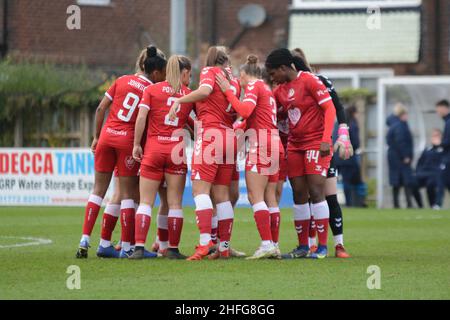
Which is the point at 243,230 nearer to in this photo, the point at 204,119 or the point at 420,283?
the point at 204,119

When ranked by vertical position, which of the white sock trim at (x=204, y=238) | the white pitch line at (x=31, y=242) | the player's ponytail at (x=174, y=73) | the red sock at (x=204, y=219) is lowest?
the white pitch line at (x=31, y=242)

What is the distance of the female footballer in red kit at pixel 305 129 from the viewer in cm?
1238

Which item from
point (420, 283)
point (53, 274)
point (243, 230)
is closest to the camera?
point (420, 283)

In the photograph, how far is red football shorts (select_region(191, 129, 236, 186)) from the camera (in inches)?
480

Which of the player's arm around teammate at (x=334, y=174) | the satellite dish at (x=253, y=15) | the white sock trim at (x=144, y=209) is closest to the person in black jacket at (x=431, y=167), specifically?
the satellite dish at (x=253, y=15)

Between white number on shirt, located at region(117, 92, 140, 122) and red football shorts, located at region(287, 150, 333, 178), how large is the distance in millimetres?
1742

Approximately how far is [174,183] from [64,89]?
16.7 m

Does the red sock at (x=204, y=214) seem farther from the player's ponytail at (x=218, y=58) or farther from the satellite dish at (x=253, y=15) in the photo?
the satellite dish at (x=253, y=15)

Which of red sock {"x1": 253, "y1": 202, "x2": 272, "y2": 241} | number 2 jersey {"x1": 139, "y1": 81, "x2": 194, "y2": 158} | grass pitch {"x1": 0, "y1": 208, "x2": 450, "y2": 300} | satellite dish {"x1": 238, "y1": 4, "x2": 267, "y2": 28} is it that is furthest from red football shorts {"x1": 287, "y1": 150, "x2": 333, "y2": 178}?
satellite dish {"x1": 238, "y1": 4, "x2": 267, "y2": 28}

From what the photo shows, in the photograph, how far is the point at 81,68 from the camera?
3072 cm

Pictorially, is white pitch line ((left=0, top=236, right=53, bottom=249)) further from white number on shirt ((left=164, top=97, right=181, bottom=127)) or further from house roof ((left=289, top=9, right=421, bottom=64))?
house roof ((left=289, top=9, right=421, bottom=64))

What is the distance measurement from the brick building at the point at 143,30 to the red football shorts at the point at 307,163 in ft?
65.0

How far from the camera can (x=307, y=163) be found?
1248cm

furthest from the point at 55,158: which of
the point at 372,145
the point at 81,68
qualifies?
the point at 372,145
